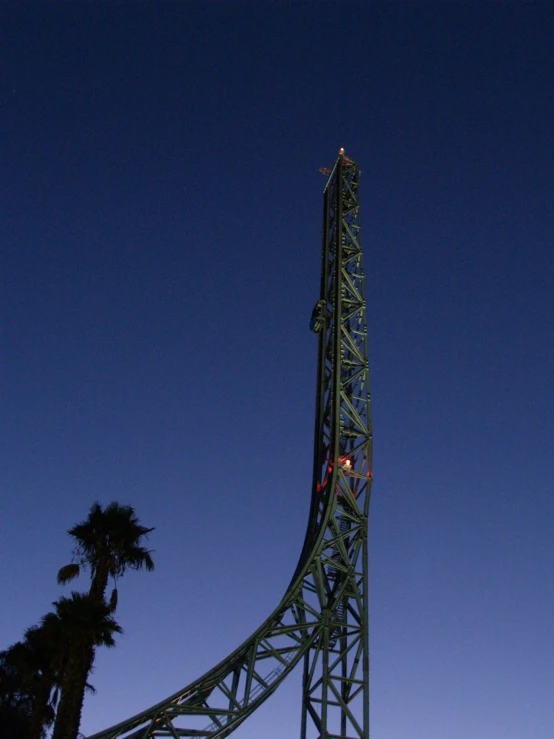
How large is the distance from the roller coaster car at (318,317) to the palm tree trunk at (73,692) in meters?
18.9

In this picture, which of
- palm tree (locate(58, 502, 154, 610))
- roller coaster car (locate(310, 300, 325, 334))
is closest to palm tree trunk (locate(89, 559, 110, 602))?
palm tree (locate(58, 502, 154, 610))

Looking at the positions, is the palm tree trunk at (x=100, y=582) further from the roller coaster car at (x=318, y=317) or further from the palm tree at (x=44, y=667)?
the roller coaster car at (x=318, y=317)

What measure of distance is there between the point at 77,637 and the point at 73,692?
119 centimetres

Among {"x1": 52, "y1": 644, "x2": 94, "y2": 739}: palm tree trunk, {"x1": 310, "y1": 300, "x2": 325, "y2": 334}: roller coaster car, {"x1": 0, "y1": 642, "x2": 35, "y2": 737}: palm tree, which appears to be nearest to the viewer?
{"x1": 52, "y1": 644, "x2": 94, "y2": 739}: palm tree trunk

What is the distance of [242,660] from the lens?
1049 inches

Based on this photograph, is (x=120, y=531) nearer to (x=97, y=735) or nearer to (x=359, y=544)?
(x=97, y=735)

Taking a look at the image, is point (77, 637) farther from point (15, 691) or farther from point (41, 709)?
point (15, 691)

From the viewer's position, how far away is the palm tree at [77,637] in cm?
1817

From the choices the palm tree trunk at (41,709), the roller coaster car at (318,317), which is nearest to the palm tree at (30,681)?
the palm tree trunk at (41,709)

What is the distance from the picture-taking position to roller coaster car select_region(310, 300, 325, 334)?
115ft

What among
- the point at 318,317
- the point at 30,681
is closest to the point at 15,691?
the point at 30,681

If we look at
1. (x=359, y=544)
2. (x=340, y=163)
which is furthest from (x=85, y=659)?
(x=340, y=163)

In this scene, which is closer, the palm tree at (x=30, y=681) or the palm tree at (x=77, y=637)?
the palm tree at (x=77, y=637)

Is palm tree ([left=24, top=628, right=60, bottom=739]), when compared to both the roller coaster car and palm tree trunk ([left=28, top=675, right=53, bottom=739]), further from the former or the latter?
the roller coaster car
